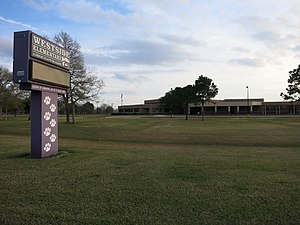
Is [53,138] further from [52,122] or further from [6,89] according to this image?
[6,89]

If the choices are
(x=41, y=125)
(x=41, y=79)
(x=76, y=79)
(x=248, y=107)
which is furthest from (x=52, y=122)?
(x=248, y=107)

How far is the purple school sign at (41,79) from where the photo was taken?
973 cm

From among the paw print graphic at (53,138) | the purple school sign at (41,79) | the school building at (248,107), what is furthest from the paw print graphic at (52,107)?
the school building at (248,107)

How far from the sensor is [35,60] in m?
10.1

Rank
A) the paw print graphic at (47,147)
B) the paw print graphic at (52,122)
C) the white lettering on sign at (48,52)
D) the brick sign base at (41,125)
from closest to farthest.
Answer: the white lettering on sign at (48,52)
the brick sign base at (41,125)
the paw print graphic at (47,147)
the paw print graphic at (52,122)

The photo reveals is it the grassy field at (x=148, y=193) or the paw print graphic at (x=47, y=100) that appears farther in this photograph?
the paw print graphic at (x=47, y=100)

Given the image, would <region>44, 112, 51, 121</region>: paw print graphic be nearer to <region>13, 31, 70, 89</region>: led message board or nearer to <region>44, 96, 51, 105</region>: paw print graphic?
<region>44, 96, 51, 105</region>: paw print graphic

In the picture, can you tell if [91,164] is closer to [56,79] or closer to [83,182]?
[83,182]

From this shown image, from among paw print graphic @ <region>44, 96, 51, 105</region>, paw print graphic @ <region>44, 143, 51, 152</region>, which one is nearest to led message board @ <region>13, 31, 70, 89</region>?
paw print graphic @ <region>44, 96, 51, 105</region>

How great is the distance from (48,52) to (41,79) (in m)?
1.24

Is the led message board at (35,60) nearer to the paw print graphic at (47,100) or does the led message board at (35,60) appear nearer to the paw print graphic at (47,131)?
the paw print graphic at (47,100)

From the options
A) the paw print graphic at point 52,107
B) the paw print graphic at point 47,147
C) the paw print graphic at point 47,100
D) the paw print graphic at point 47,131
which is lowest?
the paw print graphic at point 47,147

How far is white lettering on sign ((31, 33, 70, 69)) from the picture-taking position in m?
10.1

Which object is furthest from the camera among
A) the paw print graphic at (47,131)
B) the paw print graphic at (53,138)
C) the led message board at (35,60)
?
the paw print graphic at (53,138)
